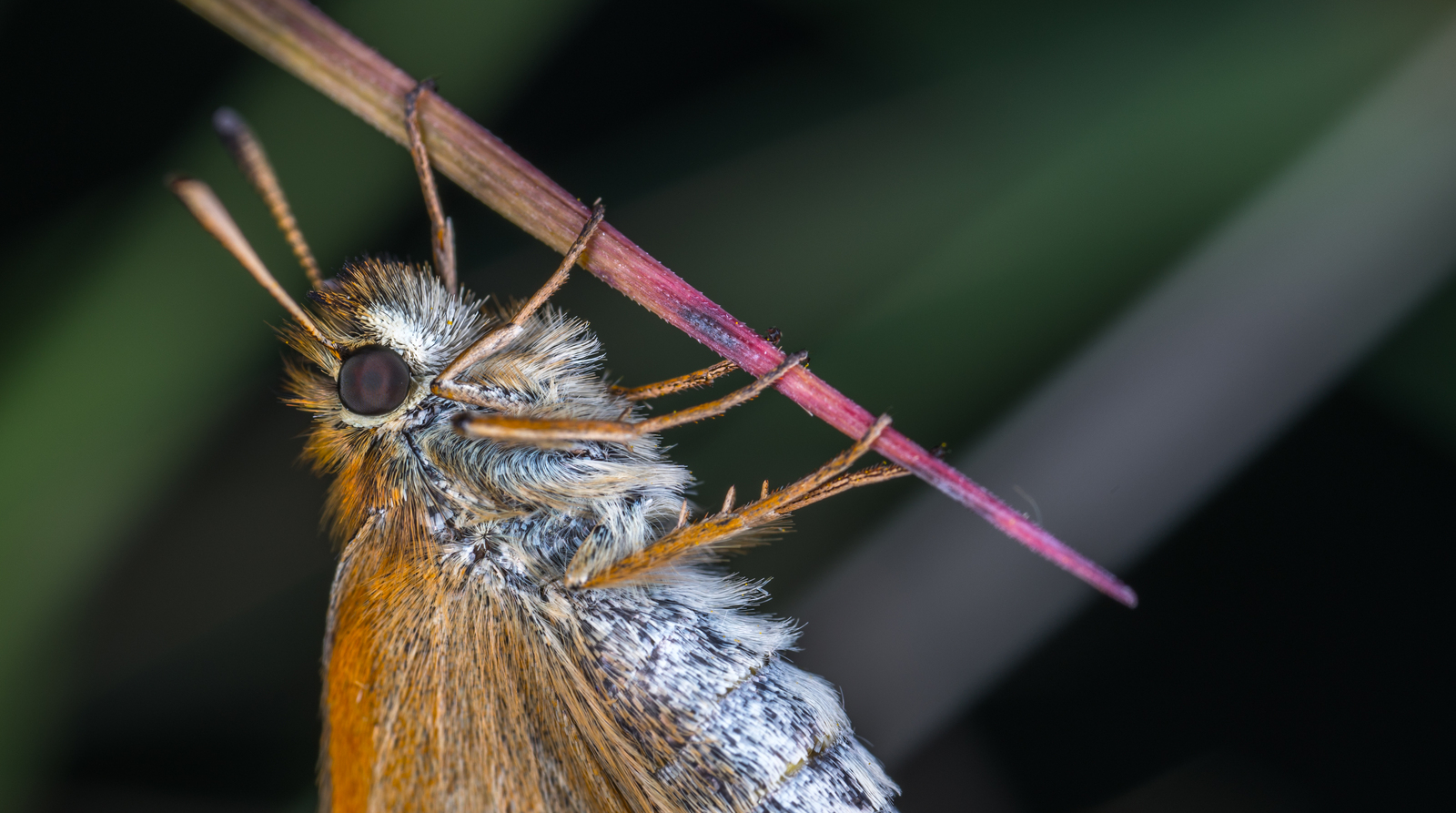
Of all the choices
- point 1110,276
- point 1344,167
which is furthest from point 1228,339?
point 1344,167

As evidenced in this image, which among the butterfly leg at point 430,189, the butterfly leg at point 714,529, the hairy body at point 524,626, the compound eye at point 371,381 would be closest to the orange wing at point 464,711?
the hairy body at point 524,626

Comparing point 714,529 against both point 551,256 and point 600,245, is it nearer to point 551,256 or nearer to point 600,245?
point 600,245

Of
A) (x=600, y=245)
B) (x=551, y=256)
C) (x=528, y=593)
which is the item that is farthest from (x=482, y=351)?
(x=551, y=256)

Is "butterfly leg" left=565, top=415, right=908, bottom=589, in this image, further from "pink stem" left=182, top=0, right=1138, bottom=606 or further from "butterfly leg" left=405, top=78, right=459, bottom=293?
"butterfly leg" left=405, top=78, right=459, bottom=293

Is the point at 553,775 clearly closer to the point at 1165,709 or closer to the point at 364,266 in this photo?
the point at 364,266

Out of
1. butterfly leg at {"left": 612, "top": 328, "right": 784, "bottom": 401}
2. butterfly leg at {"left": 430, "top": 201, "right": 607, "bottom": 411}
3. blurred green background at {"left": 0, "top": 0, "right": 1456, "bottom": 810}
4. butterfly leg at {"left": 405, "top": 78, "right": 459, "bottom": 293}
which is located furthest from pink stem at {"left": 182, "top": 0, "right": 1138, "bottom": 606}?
blurred green background at {"left": 0, "top": 0, "right": 1456, "bottom": 810}

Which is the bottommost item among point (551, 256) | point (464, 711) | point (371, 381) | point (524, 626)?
point (464, 711)

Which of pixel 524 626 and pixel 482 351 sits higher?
pixel 482 351

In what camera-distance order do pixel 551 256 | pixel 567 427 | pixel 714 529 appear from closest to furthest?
pixel 567 427 < pixel 714 529 < pixel 551 256
